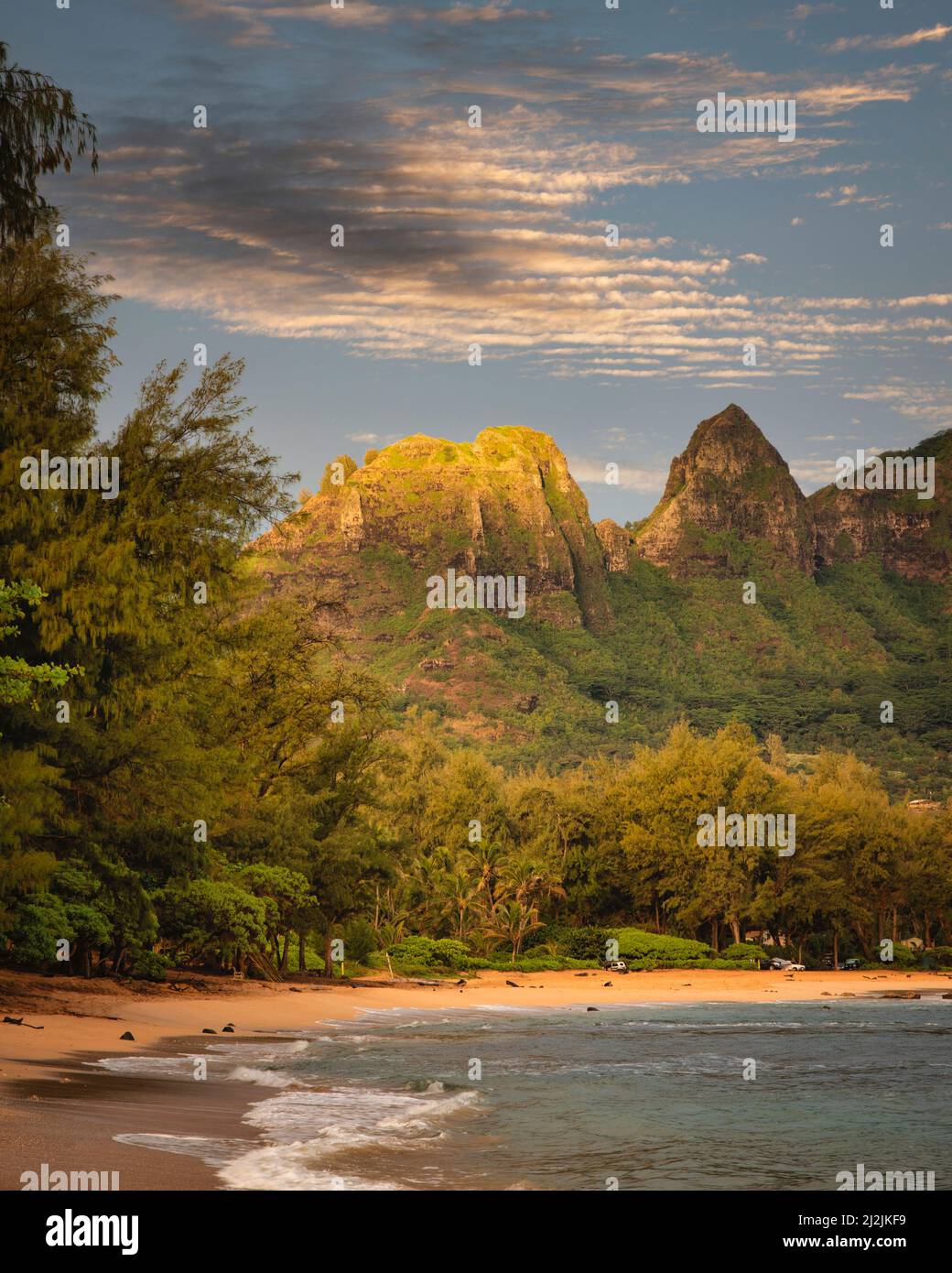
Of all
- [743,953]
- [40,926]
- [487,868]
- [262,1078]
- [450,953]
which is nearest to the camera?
[262,1078]

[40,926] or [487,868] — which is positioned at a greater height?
[40,926]

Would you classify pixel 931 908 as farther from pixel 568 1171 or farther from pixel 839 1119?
pixel 568 1171

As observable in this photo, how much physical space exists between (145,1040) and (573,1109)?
28.1ft

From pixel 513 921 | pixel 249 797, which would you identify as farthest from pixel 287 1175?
pixel 513 921

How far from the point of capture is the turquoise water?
12.9 m

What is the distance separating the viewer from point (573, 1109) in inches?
Answer: 720

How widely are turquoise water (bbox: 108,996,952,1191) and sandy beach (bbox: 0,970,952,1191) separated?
2.07ft

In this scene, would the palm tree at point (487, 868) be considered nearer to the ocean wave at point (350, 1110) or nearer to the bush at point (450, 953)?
the bush at point (450, 953)

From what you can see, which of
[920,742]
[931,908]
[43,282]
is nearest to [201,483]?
[43,282]

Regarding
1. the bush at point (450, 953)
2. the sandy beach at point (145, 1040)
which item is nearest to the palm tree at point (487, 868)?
the bush at point (450, 953)

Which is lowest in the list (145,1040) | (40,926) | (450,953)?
(450,953)

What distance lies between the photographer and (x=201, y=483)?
2308cm

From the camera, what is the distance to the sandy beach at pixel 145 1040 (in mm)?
10922

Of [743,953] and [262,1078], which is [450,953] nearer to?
[743,953]
